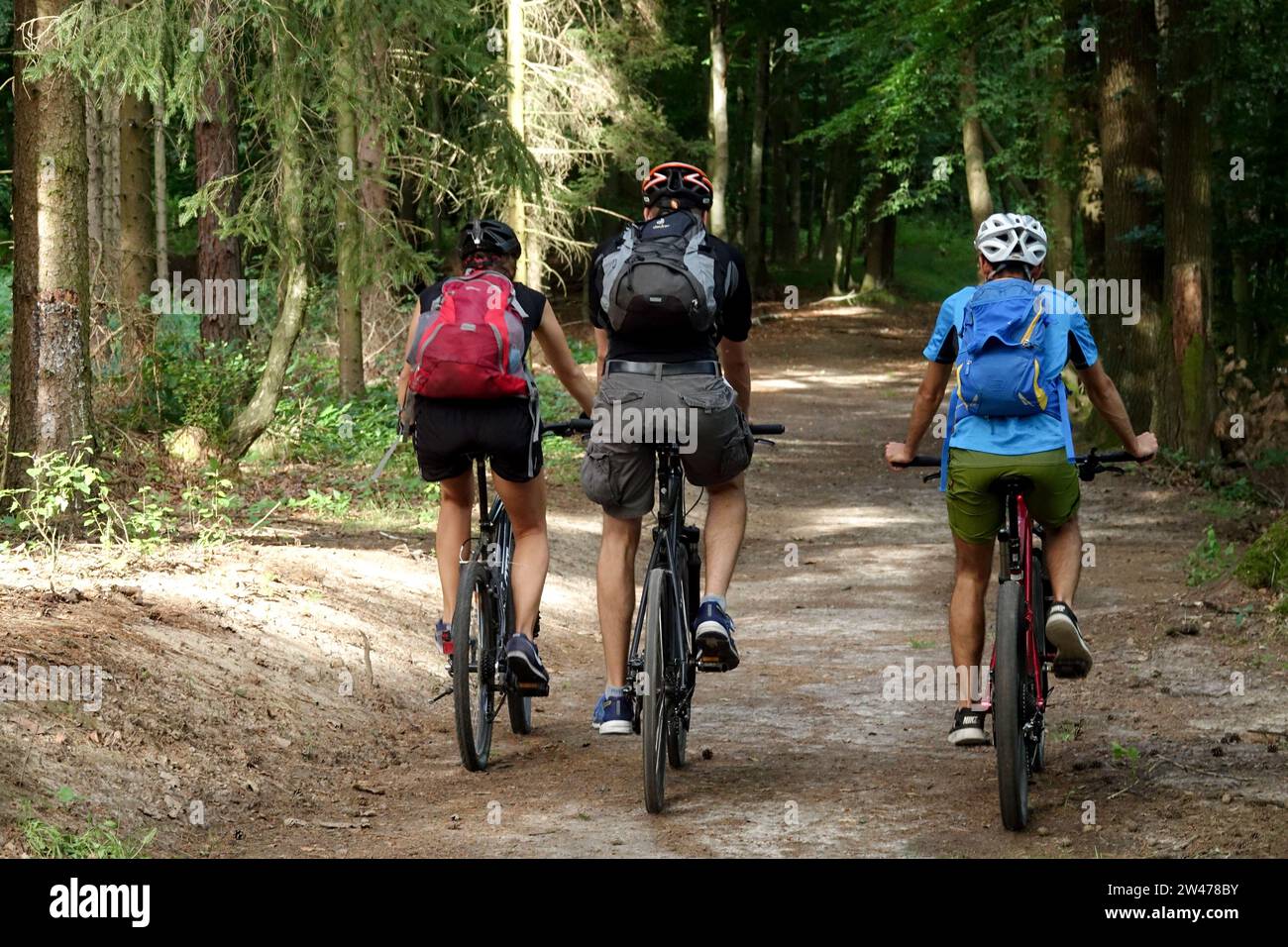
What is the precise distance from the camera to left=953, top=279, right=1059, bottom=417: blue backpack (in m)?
5.74

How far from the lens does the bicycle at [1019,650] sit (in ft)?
17.9

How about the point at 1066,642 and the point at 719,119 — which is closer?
the point at 1066,642

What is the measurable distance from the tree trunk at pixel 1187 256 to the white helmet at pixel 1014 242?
10.6 m

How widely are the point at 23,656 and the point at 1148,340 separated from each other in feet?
50.1

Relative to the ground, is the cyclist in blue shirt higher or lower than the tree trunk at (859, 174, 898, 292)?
lower

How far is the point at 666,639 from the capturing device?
6012 mm

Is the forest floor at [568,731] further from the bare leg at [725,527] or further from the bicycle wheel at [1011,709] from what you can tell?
the bare leg at [725,527]

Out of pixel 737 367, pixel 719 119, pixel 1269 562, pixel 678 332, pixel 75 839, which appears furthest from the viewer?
pixel 719 119

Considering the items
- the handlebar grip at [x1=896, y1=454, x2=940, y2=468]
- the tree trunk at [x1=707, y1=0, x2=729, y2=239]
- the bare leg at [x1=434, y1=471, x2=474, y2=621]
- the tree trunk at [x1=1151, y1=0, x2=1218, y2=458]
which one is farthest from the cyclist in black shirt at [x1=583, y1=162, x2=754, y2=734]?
the tree trunk at [x1=707, y1=0, x2=729, y2=239]

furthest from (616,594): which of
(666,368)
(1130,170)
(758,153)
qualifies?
(758,153)

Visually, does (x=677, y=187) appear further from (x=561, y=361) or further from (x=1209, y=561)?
(x=1209, y=561)

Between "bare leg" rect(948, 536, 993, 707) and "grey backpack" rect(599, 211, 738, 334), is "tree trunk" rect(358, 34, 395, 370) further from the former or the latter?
"bare leg" rect(948, 536, 993, 707)

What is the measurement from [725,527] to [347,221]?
9633 millimetres
